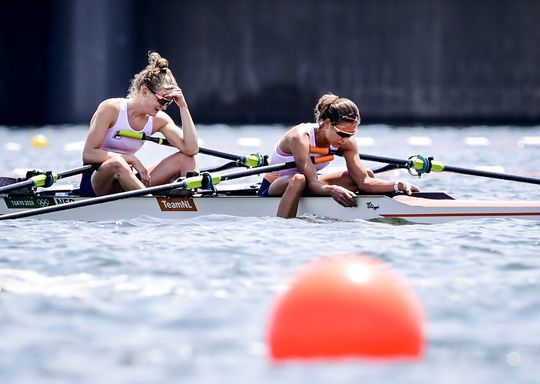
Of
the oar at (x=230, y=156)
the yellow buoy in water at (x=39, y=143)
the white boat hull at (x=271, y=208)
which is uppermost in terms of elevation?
the oar at (x=230, y=156)

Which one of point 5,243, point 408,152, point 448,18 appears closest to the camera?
point 5,243

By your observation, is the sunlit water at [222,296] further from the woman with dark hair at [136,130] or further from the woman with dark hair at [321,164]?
the woman with dark hair at [136,130]

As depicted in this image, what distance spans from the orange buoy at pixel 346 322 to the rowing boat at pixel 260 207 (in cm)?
420

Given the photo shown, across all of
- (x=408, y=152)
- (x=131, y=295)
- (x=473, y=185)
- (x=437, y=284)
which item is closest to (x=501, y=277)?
(x=437, y=284)

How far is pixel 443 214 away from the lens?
927 cm

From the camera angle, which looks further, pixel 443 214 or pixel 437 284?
pixel 443 214

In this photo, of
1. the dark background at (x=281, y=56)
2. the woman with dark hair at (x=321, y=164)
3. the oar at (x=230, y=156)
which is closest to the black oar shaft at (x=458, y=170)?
→ the woman with dark hair at (x=321, y=164)

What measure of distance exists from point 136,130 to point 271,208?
4.02ft

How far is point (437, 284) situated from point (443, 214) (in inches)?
108

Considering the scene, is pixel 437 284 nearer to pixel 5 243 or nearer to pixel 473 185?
pixel 5 243

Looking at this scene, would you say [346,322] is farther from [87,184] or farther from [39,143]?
[39,143]

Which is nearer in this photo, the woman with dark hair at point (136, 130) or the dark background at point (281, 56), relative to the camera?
the woman with dark hair at point (136, 130)

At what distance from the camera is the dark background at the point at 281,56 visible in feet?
99.4

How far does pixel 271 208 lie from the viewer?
9.41 m
